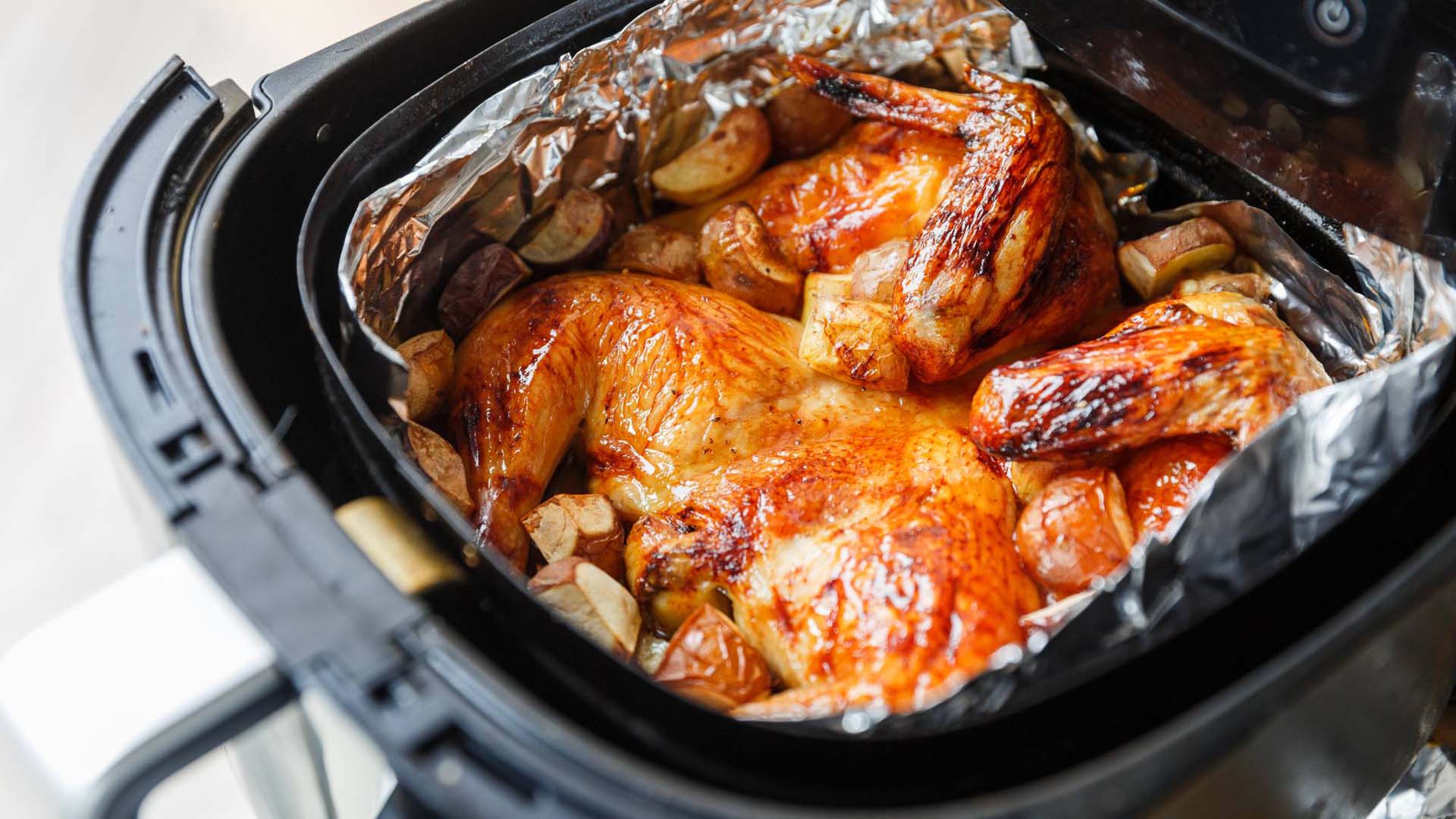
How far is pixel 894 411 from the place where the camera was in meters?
1.27

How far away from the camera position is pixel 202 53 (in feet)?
7.59

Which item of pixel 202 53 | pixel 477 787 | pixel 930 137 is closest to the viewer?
pixel 477 787

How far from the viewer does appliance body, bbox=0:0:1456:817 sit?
744mm

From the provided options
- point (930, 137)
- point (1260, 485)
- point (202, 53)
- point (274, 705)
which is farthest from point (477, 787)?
point (202, 53)

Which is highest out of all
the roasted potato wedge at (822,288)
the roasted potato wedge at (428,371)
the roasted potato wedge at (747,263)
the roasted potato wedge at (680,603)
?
the roasted potato wedge at (428,371)

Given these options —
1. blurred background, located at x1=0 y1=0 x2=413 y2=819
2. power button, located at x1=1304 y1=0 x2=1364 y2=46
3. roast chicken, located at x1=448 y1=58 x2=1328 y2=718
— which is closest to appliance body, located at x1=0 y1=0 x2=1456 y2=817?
roast chicken, located at x1=448 y1=58 x2=1328 y2=718

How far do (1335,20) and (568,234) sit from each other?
83 centimetres

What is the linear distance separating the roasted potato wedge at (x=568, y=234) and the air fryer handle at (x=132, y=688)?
67cm

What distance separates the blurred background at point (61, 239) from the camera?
179 cm

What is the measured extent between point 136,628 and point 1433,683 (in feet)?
3.72

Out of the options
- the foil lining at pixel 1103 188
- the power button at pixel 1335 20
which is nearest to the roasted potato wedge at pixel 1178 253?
the foil lining at pixel 1103 188

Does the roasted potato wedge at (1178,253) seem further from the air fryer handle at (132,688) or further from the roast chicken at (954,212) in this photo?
the air fryer handle at (132,688)

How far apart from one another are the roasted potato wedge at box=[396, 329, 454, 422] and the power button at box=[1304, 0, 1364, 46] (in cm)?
90

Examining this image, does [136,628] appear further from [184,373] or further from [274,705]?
[184,373]
